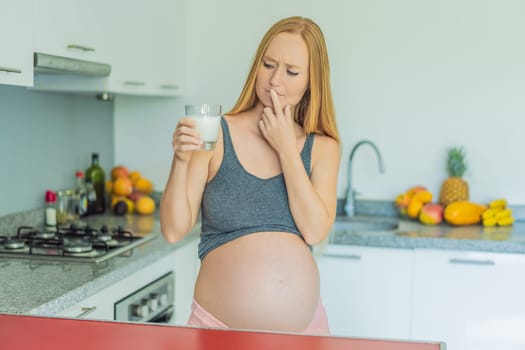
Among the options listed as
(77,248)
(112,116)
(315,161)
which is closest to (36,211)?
(77,248)

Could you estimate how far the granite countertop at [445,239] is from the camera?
2865 millimetres

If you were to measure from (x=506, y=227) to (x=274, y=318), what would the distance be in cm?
172

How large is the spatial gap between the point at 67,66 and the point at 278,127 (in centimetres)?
95

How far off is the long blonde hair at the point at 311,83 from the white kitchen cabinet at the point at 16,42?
68 centimetres

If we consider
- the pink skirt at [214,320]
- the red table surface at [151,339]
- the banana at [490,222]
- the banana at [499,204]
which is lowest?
the pink skirt at [214,320]

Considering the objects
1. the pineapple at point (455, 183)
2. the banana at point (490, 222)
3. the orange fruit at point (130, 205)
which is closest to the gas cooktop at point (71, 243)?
the orange fruit at point (130, 205)

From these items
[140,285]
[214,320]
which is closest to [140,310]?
[140,285]

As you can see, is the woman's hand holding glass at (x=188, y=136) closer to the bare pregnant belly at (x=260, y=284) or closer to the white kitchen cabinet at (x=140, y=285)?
the bare pregnant belly at (x=260, y=284)

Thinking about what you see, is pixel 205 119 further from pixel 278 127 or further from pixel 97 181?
pixel 97 181

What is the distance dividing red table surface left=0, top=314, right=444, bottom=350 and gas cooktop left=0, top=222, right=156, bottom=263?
945 mm

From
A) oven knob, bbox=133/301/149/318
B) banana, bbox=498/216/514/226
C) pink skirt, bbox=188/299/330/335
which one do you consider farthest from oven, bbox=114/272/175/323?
banana, bbox=498/216/514/226

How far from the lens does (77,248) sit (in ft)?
8.27

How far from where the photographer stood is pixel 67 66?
247 centimetres

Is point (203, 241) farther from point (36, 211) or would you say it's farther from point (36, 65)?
point (36, 211)
